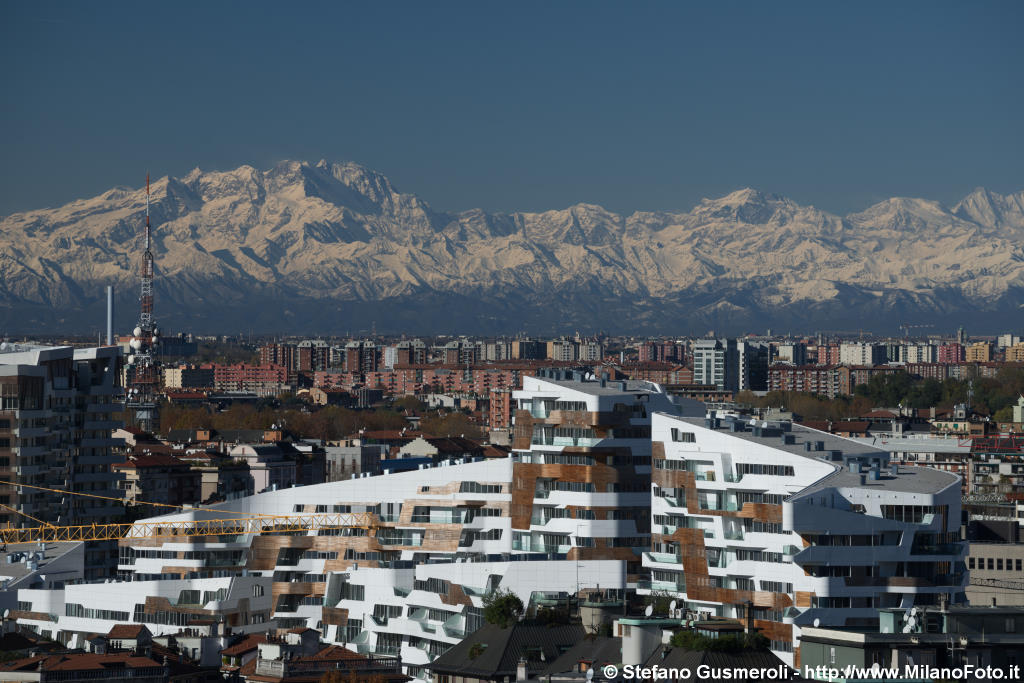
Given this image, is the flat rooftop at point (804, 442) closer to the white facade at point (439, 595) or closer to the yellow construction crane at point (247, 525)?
the white facade at point (439, 595)

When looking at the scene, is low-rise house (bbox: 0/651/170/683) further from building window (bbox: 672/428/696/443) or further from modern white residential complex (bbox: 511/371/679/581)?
modern white residential complex (bbox: 511/371/679/581)

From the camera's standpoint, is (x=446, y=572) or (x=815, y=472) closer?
(x=815, y=472)

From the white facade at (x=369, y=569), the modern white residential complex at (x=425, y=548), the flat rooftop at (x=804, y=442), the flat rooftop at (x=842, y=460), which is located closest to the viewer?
the flat rooftop at (x=842, y=460)

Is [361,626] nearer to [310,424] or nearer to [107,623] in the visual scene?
[107,623]

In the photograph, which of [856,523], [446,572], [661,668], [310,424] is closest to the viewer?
[661,668]

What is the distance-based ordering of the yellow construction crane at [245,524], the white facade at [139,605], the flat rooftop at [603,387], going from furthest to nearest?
the yellow construction crane at [245,524], the white facade at [139,605], the flat rooftop at [603,387]

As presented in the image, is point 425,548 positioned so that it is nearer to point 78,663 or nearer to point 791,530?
point 791,530

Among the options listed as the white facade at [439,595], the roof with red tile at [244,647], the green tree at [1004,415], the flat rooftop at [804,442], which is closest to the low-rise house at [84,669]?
the roof with red tile at [244,647]

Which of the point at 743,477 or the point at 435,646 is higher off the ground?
the point at 743,477

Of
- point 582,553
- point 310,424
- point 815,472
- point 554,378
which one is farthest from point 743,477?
point 310,424
